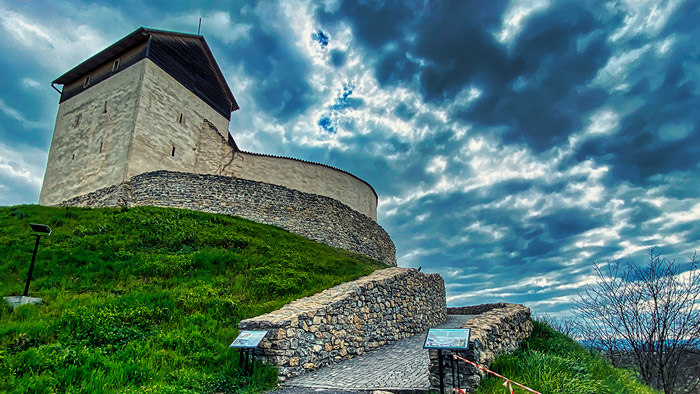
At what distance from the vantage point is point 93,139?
20.4m

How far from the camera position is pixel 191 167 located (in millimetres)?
22281

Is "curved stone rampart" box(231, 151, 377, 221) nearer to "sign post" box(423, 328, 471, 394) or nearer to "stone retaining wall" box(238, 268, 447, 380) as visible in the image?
"stone retaining wall" box(238, 268, 447, 380)

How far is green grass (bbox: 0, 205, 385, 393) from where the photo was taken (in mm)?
5105

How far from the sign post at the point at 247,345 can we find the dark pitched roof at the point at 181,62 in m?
19.8

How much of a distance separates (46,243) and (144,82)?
11.5 meters

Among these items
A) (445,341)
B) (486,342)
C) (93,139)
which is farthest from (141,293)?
(93,139)

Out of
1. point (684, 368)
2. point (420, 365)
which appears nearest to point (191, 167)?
point (420, 365)

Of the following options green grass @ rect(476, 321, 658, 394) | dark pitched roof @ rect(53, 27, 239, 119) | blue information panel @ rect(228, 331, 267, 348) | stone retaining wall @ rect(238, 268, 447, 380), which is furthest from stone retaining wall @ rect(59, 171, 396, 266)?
green grass @ rect(476, 321, 658, 394)

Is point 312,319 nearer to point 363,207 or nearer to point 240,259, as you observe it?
point 240,259

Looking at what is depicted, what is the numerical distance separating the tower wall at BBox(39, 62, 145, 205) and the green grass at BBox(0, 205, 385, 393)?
4.07m

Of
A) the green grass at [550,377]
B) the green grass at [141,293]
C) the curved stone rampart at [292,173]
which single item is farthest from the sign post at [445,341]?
the curved stone rampart at [292,173]

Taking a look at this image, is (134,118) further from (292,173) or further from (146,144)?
(292,173)

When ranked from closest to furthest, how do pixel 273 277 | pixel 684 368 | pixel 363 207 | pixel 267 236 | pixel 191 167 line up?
pixel 273 277 → pixel 684 368 → pixel 267 236 → pixel 191 167 → pixel 363 207

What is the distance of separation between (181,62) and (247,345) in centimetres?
2201
